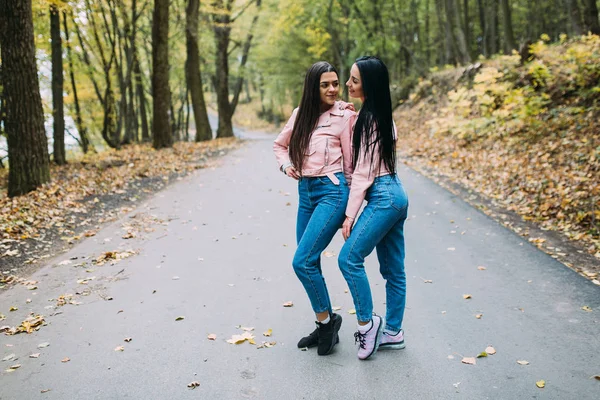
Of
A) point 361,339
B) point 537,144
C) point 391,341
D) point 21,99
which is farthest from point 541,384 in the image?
point 21,99

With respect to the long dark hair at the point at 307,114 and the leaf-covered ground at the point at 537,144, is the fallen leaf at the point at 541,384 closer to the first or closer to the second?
the long dark hair at the point at 307,114

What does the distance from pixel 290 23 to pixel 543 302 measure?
30.1 meters

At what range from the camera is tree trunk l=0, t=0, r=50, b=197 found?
999 centimetres

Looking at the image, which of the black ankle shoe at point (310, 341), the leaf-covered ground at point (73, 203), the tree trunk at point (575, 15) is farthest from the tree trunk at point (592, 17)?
the black ankle shoe at point (310, 341)

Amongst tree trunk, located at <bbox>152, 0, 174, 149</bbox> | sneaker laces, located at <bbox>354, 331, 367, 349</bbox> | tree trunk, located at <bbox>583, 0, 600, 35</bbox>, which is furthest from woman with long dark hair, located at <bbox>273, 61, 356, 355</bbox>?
tree trunk, located at <bbox>152, 0, 174, 149</bbox>

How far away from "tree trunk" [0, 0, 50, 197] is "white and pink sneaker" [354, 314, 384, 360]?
30.3 feet

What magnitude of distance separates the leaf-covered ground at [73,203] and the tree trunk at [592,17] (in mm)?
12308

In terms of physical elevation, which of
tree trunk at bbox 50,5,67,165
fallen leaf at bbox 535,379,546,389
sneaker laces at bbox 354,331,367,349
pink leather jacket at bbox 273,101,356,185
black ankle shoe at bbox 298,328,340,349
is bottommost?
fallen leaf at bbox 535,379,546,389

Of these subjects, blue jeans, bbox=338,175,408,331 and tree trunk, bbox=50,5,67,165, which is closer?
blue jeans, bbox=338,175,408,331

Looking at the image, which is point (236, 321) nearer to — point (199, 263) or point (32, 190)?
point (199, 263)

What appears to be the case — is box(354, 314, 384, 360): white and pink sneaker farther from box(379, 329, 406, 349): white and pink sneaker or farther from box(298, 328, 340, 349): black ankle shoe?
box(298, 328, 340, 349): black ankle shoe

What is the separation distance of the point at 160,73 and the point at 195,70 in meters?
5.22

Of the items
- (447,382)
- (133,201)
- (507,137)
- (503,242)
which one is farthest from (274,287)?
(507,137)

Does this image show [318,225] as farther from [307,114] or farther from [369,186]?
[307,114]
